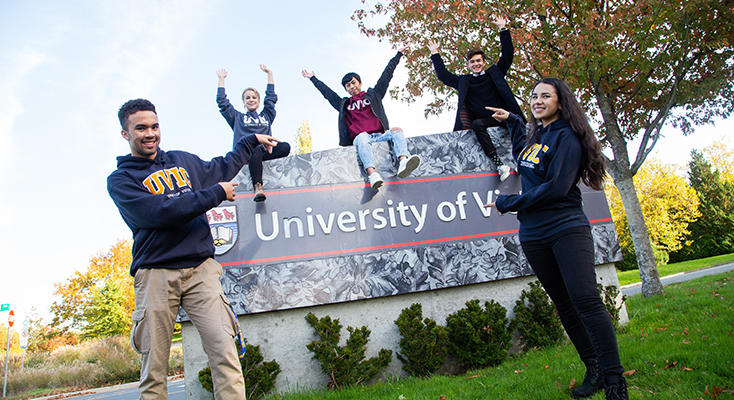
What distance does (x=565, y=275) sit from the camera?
218cm

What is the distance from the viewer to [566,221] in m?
2.22

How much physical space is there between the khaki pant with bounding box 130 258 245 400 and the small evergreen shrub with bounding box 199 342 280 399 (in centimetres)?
139

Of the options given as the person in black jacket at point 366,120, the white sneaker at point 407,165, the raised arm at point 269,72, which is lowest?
the white sneaker at point 407,165

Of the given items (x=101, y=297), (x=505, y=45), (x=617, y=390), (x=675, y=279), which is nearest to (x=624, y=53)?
(x=505, y=45)

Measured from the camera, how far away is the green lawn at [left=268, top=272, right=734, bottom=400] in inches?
89.7

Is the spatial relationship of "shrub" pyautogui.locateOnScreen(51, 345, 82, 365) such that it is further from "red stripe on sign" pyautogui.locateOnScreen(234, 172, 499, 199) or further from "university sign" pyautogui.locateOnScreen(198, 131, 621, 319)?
"red stripe on sign" pyautogui.locateOnScreen(234, 172, 499, 199)

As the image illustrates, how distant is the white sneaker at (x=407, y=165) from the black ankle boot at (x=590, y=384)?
7.61 feet

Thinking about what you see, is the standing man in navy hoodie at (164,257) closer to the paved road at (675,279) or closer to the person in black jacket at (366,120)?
the person in black jacket at (366,120)

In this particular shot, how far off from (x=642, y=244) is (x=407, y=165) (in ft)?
16.5

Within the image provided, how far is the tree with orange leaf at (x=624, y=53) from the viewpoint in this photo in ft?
20.4

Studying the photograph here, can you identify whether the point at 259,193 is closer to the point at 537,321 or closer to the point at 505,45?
the point at 537,321

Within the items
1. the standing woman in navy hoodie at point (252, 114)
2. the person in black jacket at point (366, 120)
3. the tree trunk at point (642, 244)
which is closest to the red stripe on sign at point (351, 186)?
the person in black jacket at point (366, 120)

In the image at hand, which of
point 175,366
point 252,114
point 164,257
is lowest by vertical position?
point 175,366

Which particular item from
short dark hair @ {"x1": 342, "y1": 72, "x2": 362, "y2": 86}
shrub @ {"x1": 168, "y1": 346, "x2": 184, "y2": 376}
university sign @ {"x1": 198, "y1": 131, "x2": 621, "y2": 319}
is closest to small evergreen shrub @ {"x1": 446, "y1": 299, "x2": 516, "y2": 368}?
university sign @ {"x1": 198, "y1": 131, "x2": 621, "y2": 319}
